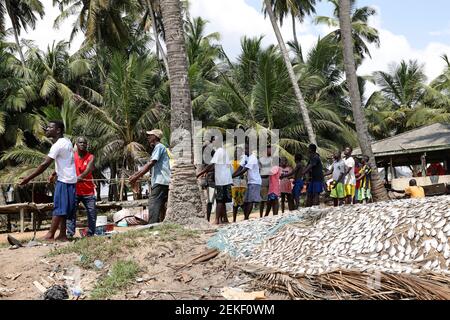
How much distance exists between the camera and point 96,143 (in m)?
21.1

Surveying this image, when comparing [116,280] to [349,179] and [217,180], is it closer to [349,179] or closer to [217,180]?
[217,180]

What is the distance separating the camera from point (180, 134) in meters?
7.47

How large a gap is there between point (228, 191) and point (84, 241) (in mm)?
3082

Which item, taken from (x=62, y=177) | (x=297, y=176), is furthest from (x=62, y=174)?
(x=297, y=176)

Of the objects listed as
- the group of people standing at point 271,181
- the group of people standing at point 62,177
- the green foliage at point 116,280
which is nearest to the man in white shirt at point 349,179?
the group of people standing at point 271,181

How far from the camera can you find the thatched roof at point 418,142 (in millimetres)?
18906

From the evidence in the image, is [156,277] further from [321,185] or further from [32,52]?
[32,52]

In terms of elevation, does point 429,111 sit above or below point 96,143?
above

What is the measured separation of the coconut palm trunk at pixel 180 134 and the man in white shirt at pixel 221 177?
3.58ft

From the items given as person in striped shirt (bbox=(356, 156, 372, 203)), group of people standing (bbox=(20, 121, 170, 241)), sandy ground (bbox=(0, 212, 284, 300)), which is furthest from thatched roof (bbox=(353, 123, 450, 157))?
sandy ground (bbox=(0, 212, 284, 300))

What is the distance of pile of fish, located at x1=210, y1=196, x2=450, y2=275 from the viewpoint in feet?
16.5

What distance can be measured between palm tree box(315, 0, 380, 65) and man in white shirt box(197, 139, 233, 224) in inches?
944

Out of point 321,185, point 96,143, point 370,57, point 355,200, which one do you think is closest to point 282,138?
point 96,143

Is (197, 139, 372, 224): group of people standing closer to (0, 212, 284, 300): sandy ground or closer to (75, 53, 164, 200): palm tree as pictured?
(0, 212, 284, 300): sandy ground
